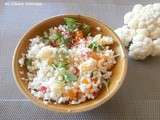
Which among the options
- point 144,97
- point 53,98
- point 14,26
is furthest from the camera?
point 14,26

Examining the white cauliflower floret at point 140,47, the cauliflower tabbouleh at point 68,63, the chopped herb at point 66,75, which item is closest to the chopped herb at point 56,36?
the cauliflower tabbouleh at point 68,63

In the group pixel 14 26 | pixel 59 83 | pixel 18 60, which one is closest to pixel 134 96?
pixel 59 83

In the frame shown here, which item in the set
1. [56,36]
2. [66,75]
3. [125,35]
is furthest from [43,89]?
[125,35]

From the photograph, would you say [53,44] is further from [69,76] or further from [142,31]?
[142,31]

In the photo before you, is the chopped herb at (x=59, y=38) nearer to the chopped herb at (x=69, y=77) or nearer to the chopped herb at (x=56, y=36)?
the chopped herb at (x=56, y=36)

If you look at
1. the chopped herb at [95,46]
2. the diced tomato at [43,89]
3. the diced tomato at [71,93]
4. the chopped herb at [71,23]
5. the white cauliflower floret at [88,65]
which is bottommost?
the diced tomato at [71,93]

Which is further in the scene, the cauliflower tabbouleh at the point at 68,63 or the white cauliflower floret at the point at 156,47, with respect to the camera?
the white cauliflower floret at the point at 156,47

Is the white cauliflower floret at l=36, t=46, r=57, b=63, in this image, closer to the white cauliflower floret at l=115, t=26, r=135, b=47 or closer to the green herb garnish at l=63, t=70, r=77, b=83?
the green herb garnish at l=63, t=70, r=77, b=83

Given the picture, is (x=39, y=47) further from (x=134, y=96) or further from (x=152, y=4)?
(x=152, y=4)
